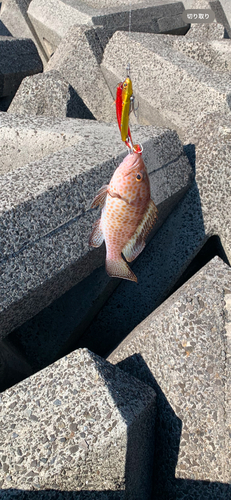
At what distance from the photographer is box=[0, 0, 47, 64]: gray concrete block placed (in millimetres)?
6176

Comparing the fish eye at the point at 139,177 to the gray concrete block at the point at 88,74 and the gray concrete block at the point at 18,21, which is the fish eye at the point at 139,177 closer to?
the gray concrete block at the point at 88,74

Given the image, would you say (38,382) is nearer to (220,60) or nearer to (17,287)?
(17,287)

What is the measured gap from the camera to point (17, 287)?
2029 millimetres

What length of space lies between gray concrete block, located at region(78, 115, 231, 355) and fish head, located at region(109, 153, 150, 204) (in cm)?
137

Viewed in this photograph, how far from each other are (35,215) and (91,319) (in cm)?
124

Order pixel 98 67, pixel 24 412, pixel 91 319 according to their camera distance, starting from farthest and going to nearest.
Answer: pixel 98 67 < pixel 91 319 < pixel 24 412

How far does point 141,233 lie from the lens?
1.64 m

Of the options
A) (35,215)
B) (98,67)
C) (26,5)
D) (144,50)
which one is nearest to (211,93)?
(144,50)

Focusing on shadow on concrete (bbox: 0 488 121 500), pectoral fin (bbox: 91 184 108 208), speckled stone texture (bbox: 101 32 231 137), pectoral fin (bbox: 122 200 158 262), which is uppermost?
pectoral fin (bbox: 91 184 108 208)

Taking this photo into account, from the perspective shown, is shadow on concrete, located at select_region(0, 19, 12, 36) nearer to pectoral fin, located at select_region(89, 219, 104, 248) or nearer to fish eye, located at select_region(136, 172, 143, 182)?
pectoral fin, located at select_region(89, 219, 104, 248)

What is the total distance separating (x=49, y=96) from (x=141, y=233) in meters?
2.36

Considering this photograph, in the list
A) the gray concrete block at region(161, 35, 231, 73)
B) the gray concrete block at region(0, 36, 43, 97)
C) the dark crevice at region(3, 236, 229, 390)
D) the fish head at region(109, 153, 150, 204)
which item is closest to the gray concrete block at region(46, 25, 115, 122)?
the gray concrete block at region(161, 35, 231, 73)

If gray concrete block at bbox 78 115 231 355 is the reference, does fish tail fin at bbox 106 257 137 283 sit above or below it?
above

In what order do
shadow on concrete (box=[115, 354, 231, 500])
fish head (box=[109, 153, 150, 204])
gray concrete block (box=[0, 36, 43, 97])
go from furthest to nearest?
1. gray concrete block (box=[0, 36, 43, 97])
2. shadow on concrete (box=[115, 354, 231, 500])
3. fish head (box=[109, 153, 150, 204])
